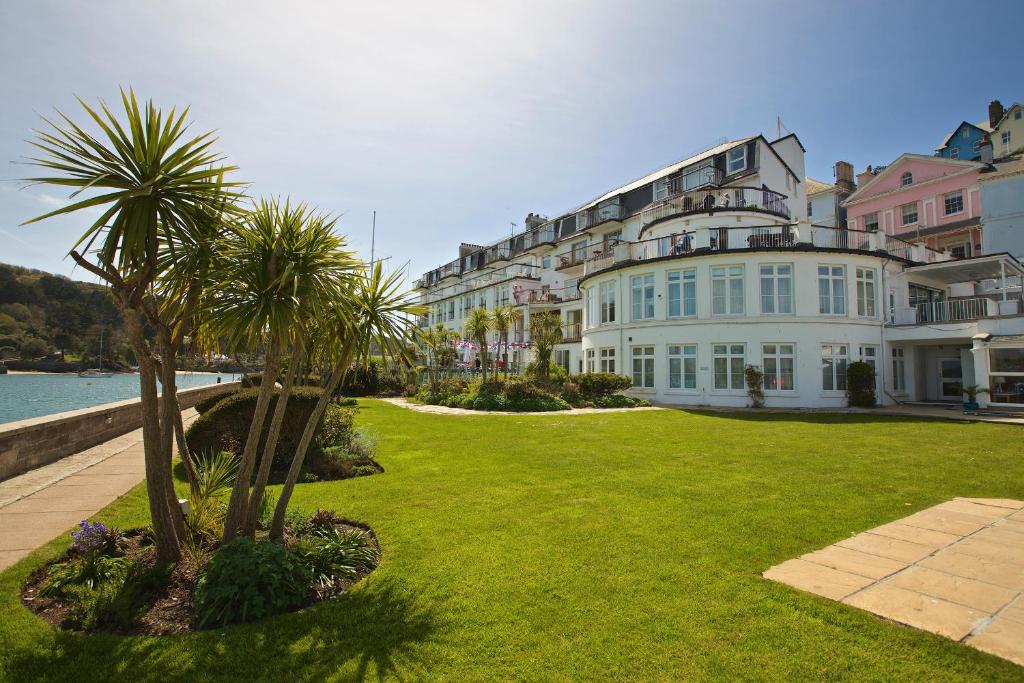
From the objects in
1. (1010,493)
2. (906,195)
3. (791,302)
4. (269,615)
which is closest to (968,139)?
(906,195)

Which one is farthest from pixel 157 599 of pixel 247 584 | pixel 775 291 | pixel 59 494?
pixel 775 291

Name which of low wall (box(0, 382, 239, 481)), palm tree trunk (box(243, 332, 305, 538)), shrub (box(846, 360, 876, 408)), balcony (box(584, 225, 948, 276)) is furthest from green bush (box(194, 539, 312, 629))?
shrub (box(846, 360, 876, 408))

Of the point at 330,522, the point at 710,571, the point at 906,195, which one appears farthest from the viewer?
the point at 906,195

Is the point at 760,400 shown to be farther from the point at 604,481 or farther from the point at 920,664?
the point at 920,664

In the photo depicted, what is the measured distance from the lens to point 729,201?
26.2m

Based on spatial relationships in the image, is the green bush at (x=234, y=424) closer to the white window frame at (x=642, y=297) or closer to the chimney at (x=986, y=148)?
the white window frame at (x=642, y=297)

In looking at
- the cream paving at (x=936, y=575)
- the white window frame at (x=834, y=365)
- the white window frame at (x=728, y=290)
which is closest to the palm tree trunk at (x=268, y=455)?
the cream paving at (x=936, y=575)

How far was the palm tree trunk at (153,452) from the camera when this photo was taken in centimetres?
421

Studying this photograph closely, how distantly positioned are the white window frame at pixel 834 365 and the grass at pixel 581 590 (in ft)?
42.2

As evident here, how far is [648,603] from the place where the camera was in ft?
12.8

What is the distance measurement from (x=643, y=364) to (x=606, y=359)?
8.97 ft

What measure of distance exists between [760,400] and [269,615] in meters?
21.7

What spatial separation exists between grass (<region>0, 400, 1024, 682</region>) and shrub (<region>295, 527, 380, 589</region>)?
10.2 inches

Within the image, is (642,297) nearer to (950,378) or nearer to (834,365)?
(834,365)
